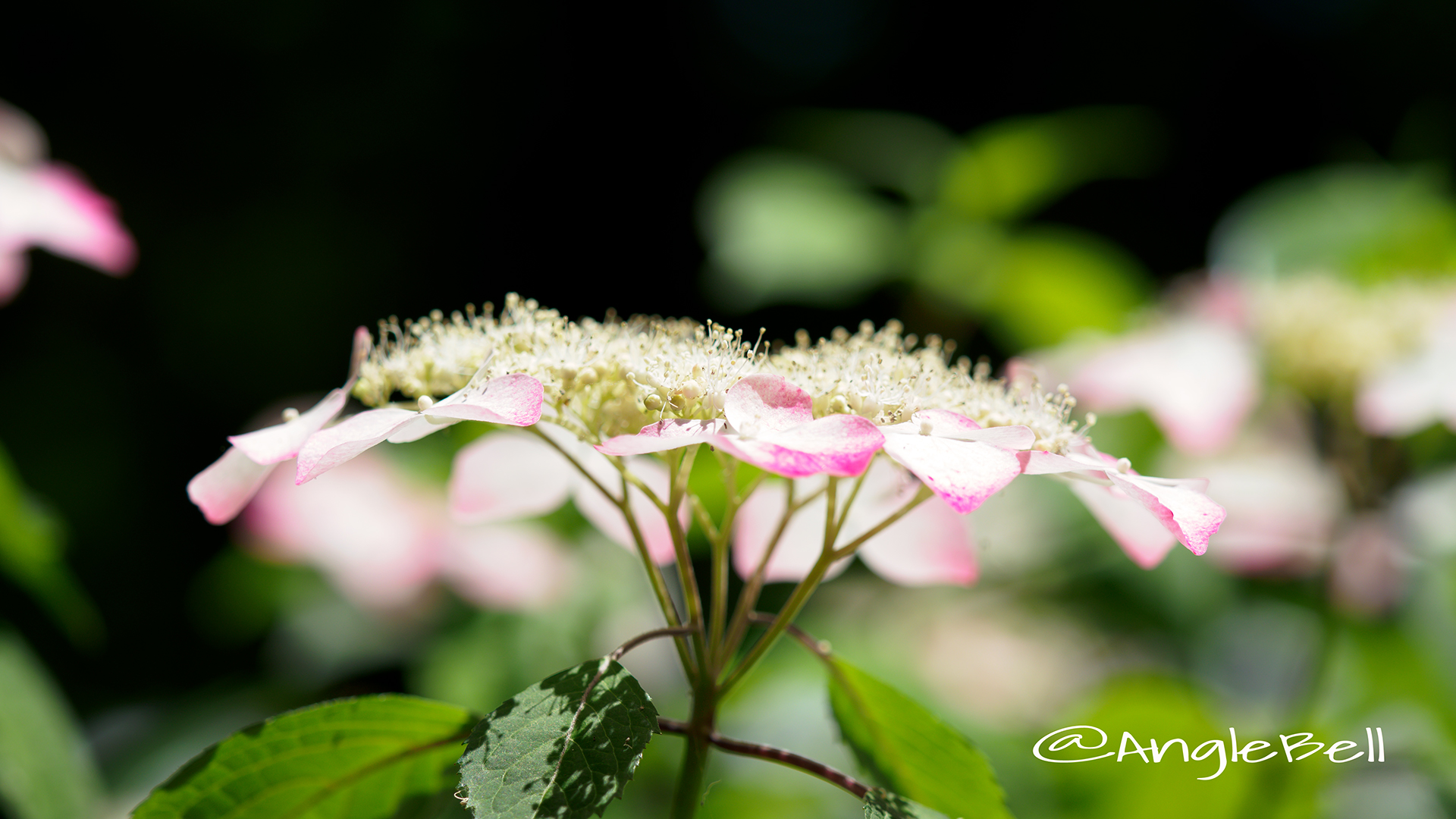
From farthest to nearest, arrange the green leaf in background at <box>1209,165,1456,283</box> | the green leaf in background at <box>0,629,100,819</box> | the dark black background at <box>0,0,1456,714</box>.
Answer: the dark black background at <box>0,0,1456,714</box>
the green leaf in background at <box>1209,165,1456,283</box>
the green leaf in background at <box>0,629,100,819</box>

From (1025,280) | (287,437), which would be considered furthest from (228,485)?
(1025,280)

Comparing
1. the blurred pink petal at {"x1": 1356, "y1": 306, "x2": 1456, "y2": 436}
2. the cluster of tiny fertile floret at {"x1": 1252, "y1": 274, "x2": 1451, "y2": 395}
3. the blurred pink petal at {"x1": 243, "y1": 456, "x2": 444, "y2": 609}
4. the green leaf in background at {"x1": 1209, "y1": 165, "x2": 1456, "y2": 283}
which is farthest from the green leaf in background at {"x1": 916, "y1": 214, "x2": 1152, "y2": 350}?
the blurred pink petal at {"x1": 243, "y1": 456, "x2": 444, "y2": 609}

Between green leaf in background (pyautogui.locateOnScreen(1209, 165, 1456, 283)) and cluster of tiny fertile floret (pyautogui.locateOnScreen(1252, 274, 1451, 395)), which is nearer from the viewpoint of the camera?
cluster of tiny fertile floret (pyautogui.locateOnScreen(1252, 274, 1451, 395))

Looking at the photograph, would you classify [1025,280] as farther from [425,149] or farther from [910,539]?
[425,149]

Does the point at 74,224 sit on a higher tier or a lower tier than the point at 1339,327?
higher

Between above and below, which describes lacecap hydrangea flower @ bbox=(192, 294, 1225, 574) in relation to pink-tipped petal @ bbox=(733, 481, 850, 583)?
above

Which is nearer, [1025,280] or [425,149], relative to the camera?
[1025,280]

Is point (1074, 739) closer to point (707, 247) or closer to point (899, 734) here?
point (899, 734)

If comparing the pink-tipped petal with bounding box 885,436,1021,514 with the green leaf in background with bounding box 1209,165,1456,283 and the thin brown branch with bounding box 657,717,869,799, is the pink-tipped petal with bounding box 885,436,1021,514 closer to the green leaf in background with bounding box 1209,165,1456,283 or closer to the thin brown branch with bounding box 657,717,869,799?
the thin brown branch with bounding box 657,717,869,799
